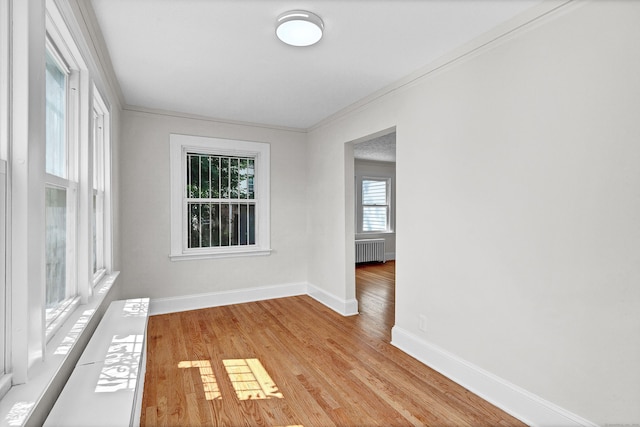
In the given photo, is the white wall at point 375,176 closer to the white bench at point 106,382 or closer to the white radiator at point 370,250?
the white radiator at point 370,250

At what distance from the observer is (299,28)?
2.04 meters

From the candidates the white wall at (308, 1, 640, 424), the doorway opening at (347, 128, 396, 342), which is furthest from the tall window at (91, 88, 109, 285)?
the doorway opening at (347, 128, 396, 342)

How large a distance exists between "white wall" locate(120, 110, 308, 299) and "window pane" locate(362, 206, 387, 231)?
3.49 metres

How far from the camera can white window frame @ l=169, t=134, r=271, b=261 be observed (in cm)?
400

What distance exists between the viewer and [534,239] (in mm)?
1932

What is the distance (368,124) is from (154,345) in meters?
3.09

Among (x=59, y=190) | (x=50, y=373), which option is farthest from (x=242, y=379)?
(x=59, y=190)

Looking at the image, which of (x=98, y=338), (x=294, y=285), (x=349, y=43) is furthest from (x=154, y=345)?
(x=349, y=43)

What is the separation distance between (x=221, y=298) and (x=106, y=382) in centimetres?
282

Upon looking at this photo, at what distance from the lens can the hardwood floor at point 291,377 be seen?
79.6 inches

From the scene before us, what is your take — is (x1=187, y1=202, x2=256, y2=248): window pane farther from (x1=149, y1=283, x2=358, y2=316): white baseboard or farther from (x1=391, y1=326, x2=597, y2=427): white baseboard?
(x1=391, y1=326, x2=597, y2=427): white baseboard

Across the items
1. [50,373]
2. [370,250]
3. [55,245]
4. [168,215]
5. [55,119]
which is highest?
[55,119]

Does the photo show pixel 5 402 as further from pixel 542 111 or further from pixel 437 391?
pixel 542 111

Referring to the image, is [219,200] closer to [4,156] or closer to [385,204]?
[4,156]
